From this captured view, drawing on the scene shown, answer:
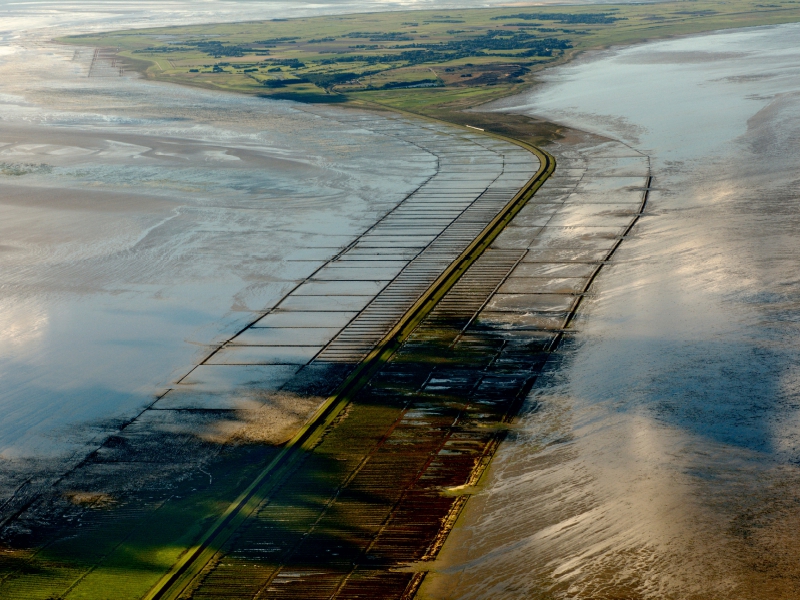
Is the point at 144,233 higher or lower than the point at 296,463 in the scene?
higher

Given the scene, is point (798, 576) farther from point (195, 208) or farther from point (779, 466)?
point (195, 208)

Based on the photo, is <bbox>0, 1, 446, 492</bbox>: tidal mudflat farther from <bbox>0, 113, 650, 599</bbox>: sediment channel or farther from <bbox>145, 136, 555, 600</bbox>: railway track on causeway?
<bbox>145, 136, 555, 600</bbox>: railway track on causeway

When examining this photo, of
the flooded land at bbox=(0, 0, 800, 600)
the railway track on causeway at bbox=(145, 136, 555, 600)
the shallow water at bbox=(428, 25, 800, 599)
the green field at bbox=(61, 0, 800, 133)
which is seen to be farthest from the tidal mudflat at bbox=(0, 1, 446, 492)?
the green field at bbox=(61, 0, 800, 133)

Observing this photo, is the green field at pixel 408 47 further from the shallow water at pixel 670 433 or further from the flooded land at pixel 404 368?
the shallow water at pixel 670 433

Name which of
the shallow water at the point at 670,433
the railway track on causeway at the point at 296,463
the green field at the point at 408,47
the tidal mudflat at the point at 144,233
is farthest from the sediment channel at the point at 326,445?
the green field at the point at 408,47

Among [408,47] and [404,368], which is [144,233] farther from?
[408,47]

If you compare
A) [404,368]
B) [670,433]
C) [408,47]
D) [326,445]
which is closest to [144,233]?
[404,368]
